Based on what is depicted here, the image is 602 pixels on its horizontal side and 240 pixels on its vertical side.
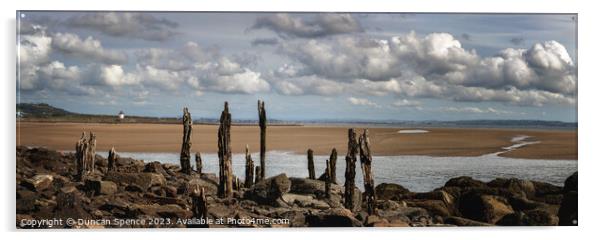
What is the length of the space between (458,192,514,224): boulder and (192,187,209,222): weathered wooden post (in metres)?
3.74

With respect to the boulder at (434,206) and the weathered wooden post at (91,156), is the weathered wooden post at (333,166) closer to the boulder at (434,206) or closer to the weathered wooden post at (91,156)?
the boulder at (434,206)

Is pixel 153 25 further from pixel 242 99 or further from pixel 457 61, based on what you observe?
pixel 457 61

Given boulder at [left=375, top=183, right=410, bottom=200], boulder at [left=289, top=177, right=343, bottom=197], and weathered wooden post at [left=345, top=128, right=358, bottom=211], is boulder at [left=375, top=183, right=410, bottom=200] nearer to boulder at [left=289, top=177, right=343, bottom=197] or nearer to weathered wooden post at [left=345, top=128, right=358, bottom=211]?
weathered wooden post at [left=345, top=128, right=358, bottom=211]

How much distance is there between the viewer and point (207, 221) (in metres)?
10.9

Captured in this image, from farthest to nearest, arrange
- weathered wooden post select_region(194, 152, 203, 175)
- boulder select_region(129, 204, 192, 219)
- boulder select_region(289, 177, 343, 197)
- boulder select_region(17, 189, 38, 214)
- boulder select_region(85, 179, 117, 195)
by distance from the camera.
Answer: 1. weathered wooden post select_region(194, 152, 203, 175)
2. boulder select_region(289, 177, 343, 197)
3. boulder select_region(85, 179, 117, 195)
4. boulder select_region(129, 204, 192, 219)
5. boulder select_region(17, 189, 38, 214)

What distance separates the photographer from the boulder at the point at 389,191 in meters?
11.4

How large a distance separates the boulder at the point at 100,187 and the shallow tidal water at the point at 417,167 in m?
0.43

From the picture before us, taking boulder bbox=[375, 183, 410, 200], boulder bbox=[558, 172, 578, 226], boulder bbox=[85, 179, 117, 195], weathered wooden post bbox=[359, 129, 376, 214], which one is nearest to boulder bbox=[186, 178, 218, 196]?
boulder bbox=[85, 179, 117, 195]

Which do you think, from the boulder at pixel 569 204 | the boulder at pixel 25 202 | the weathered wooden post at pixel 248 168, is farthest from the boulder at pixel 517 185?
the boulder at pixel 25 202

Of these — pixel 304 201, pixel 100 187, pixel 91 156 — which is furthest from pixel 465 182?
pixel 91 156

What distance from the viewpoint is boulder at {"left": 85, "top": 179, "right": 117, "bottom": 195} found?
36.4ft

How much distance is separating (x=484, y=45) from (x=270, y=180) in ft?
12.2
